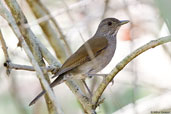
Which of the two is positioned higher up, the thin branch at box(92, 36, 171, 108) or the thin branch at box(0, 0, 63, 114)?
the thin branch at box(0, 0, 63, 114)

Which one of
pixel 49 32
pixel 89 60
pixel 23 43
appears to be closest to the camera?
pixel 23 43

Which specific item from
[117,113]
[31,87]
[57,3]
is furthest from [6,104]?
[117,113]

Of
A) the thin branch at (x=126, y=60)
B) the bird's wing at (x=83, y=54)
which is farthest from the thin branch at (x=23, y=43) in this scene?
the bird's wing at (x=83, y=54)

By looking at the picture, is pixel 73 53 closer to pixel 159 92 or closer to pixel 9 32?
pixel 159 92

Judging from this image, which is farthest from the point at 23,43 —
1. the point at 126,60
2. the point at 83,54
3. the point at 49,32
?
the point at 83,54

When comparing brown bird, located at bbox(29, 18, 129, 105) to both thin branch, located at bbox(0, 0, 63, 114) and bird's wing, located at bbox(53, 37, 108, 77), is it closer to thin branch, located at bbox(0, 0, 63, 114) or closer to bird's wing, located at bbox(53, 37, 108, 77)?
bird's wing, located at bbox(53, 37, 108, 77)

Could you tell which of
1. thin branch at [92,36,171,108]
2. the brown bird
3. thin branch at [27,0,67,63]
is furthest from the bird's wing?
thin branch at [92,36,171,108]

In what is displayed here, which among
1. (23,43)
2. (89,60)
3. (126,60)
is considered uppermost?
(89,60)

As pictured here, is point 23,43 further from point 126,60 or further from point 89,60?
point 89,60
